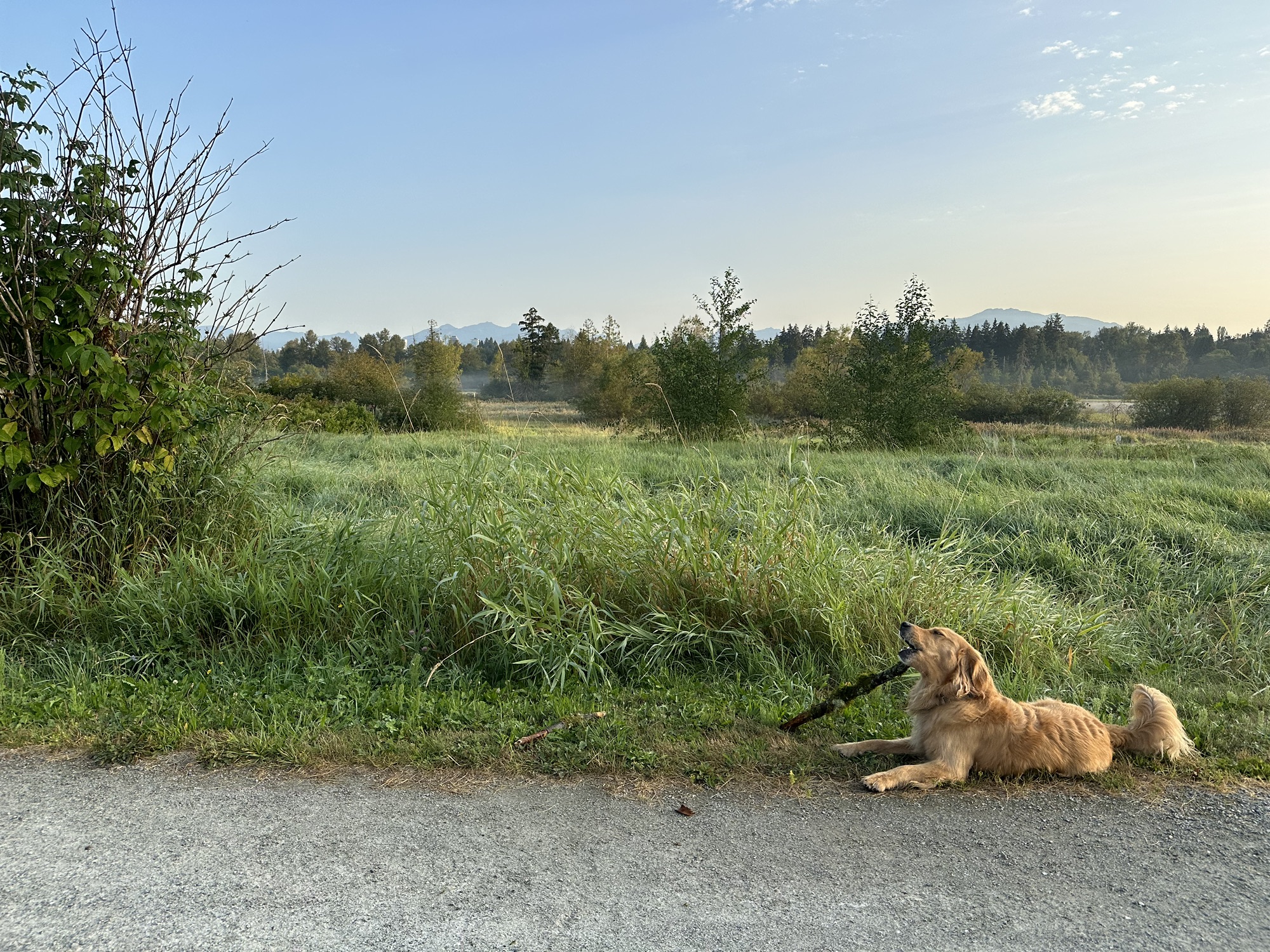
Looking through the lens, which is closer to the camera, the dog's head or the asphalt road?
the asphalt road

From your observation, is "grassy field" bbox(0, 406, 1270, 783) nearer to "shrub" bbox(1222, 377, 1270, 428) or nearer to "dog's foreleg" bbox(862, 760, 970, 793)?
Result: "dog's foreleg" bbox(862, 760, 970, 793)

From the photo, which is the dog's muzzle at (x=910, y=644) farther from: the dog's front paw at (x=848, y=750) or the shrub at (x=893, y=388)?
the shrub at (x=893, y=388)

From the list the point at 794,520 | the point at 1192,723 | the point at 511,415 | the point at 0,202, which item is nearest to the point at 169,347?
the point at 0,202

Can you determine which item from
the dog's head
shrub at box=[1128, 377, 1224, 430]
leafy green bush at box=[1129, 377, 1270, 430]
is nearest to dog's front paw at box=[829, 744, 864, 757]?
the dog's head

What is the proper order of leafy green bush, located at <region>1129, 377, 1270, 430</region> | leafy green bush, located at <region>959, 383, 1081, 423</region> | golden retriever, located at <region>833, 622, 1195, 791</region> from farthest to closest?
1. leafy green bush, located at <region>959, 383, 1081, 423</region>
2. leafy green bush, located at <region>1129, 377, 1270, 430</region>
3. golden retriever, located at <region>833, 622, 1195, 791</region>

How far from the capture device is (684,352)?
20375mm

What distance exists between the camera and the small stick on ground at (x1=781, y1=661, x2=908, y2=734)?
353 centimetres

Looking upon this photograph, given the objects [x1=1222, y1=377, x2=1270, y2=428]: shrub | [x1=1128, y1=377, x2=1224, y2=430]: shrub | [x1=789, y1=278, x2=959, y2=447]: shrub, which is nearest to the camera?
[x1=789, y1=278, x2=959, y2=447]: shrub

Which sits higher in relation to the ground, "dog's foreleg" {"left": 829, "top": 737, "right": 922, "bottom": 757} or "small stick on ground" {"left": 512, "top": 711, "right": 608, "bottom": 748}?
"small stick on ground" {"left": 512, "top": 711, "right": 608, "bottom": 748}

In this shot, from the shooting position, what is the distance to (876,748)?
3445 millimetres

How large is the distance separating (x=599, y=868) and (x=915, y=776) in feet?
4.50

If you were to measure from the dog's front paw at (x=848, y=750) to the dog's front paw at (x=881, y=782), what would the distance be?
0.82ft

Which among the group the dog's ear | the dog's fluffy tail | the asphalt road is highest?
the dog's ear

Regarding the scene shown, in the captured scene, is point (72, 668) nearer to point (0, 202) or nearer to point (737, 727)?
point (0, 202)
